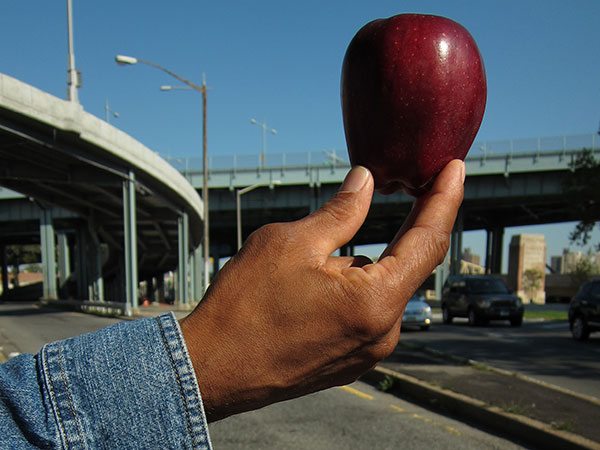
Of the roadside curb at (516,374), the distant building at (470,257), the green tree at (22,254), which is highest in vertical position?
the roadside curb at (516,374)

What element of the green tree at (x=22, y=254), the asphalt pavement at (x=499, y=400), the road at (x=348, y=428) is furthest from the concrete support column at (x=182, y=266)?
the green tree at (x=22, y=254)

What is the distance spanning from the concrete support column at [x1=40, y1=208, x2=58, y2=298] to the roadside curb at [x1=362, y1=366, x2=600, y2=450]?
34992 millimetres

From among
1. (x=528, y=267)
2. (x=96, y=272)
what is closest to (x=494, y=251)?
(x=528, y=267)

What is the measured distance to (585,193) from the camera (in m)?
27.6

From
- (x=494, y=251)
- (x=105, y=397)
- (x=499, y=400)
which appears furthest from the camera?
(x=494, y=251)

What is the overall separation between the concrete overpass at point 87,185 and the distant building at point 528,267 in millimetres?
30866

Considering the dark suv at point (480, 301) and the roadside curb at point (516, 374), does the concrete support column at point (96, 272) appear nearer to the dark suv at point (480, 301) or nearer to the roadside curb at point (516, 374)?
the dark suv at point (480, 301)

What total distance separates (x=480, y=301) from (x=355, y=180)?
1960 cm

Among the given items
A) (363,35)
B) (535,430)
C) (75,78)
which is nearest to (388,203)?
(75,78)

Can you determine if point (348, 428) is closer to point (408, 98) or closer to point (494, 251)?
point (408, 98)

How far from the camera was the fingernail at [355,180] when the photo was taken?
4.22 feet

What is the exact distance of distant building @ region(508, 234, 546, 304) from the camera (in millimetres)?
52906

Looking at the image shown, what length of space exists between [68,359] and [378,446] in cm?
505

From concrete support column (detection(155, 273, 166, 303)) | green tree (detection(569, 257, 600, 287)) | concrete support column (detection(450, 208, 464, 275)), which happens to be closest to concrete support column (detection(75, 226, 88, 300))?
concrete support column (detection(450, 208, 464, 275))
